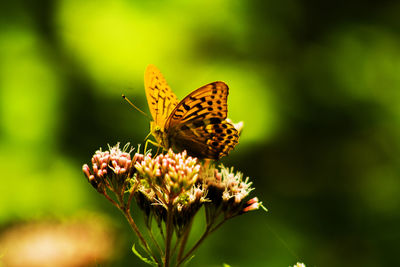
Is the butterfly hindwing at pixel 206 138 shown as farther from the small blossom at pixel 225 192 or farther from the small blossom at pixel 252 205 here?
the small blossom at pixel 252 205

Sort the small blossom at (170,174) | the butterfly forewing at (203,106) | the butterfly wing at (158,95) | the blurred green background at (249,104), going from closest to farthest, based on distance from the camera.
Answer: the small blossom at (170,174) → the butterfly forewing at (203,106) → the butterfly wing at (158,95) → the blurred green background at (249,104)

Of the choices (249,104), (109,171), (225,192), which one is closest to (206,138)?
(225,192)

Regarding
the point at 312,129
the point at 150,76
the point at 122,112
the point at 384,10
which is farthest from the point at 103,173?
the point at 384,10

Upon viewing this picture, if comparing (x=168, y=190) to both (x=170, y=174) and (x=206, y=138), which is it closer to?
(x=170, y=174)

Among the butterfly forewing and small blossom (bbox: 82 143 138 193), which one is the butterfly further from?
small blossom (bbox: 82 143 138 193)

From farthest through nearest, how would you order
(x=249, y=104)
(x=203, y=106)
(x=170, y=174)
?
(x=249, y=104), (x=203, y=106), (x=170, y=174)

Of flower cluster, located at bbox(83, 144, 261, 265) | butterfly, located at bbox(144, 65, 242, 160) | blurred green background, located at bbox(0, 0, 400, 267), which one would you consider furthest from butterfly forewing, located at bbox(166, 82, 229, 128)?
blurred green background, located at bbox(0, 0, 400, 267)

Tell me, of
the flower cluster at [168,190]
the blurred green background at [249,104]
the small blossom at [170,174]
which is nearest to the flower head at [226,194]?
the flower cluster at [168,190]

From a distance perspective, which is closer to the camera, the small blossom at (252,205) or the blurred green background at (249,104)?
the small blossom at (252,205)
